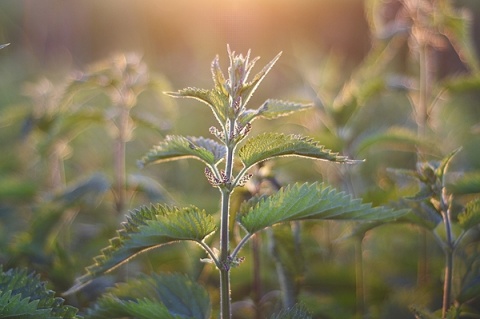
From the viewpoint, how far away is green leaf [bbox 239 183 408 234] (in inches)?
44.8

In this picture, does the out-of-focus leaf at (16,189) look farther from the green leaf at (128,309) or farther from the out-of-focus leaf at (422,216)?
the out-of-focus leaf at (422,216)

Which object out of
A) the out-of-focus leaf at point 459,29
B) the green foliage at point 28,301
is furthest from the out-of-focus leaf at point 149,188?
the out-of-focus leaf at point 459,29

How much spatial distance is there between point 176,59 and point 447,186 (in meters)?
4.72

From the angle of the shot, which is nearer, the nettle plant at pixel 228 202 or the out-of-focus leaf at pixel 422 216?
the nettle plant at pixel 228 202

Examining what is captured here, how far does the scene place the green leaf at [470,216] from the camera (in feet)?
4.29

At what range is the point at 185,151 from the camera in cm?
119

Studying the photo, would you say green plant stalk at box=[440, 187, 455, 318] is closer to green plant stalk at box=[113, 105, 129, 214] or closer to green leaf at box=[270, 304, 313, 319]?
green leaf at box=[270, 304, 313, 319]

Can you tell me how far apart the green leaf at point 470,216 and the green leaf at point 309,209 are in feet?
0.82

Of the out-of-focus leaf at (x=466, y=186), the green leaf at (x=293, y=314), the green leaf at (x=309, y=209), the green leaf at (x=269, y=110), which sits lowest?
the green leaf at (x=293, y=314)

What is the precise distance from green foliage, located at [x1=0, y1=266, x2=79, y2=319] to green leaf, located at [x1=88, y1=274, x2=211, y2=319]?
76 mm

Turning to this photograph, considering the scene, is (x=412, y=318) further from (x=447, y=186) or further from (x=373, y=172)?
(x=373, y=172)

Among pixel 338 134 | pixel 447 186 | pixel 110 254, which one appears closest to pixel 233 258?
pixel 110 254

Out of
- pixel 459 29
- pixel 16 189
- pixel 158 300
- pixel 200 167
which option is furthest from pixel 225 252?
pixel 200 167

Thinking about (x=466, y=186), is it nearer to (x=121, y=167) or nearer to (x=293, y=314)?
(x=293, y=314)
